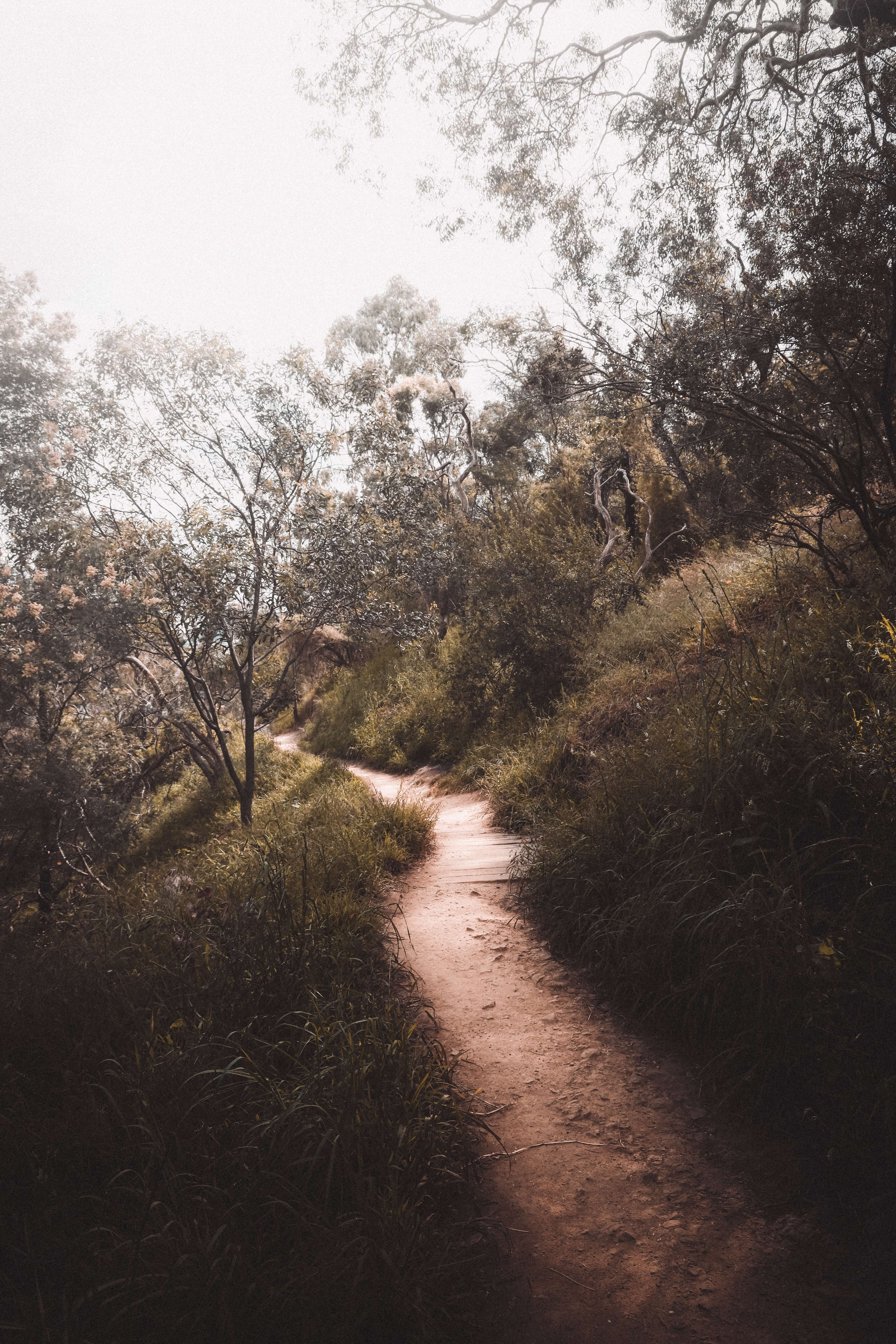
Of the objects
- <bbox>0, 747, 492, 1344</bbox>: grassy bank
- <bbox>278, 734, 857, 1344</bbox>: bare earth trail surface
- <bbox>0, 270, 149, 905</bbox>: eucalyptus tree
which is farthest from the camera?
<bbox>0, 270, 149, 905</bbox>: eucalyptus tree

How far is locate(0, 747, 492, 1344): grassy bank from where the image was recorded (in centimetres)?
164

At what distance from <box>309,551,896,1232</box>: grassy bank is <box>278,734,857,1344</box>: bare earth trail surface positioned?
0.58 ft

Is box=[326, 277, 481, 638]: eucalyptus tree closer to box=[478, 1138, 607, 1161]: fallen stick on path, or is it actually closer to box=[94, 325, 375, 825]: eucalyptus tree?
box=[94, 325, 375, 825]: eucalyptus tree

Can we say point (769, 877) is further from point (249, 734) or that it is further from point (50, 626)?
point (50, 626)

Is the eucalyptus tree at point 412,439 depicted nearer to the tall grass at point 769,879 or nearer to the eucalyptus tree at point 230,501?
the eucalyptus tree at point 230,501

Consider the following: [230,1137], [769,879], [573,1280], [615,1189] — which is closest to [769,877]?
[769,879]

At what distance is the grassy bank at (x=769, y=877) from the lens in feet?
7.34

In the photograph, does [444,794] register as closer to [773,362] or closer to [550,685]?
[550,685]

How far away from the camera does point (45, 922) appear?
591cm

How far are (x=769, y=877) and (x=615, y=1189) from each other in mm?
1386

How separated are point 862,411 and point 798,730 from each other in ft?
9.77

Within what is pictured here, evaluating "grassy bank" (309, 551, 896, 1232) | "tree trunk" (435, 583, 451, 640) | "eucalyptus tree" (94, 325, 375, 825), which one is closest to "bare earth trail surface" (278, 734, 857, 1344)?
"grassy bank" (309, 551, 896, 1232)

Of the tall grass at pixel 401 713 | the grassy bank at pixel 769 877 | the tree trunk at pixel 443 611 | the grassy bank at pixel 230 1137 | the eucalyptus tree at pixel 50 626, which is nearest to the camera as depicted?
the grassy bank at pixel 230 1137

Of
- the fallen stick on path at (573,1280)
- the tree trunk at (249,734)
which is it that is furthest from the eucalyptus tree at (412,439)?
the fallen stick on path at (573,1280)
